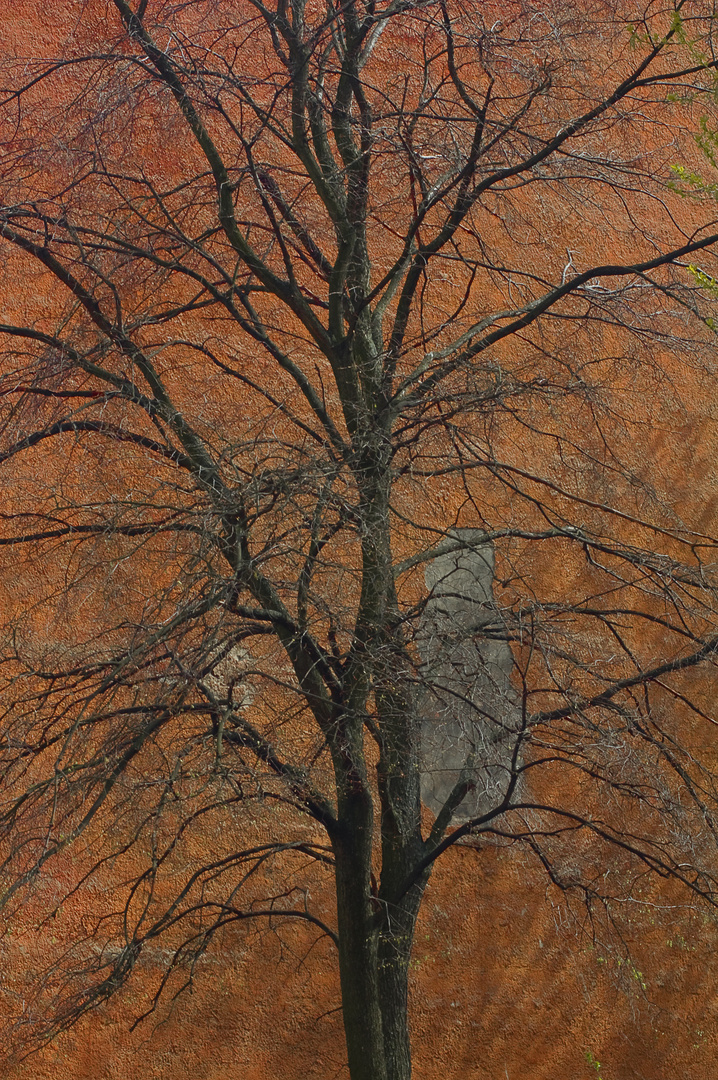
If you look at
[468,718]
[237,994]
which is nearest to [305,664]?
[468,718]

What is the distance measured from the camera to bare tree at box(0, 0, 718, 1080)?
3.62 m

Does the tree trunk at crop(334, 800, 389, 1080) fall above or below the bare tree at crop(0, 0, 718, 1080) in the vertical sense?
below

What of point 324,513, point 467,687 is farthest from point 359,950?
point 324,513

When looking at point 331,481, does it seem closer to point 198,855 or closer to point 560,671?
point 560,671

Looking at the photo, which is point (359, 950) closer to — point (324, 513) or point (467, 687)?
point (467, 687)

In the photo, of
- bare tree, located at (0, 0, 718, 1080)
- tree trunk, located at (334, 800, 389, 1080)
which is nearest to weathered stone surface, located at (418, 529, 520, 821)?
bare tree, located at (0, 0, 718, 1080)

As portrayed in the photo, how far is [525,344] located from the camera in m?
6.16

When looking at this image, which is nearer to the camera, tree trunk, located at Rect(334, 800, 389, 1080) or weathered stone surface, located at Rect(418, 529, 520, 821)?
weathered stone surface, located at Rect(418, 529, 520, 821)

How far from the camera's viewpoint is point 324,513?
143 inches

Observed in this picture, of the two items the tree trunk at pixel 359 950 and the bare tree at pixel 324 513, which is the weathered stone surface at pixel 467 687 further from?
Result: the tree trunk at pixel 359 950

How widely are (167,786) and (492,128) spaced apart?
2370mm

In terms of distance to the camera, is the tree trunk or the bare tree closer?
the bare tree

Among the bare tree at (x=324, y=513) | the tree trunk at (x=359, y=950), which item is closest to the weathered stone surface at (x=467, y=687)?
the bare tree at (x=324, y=513)

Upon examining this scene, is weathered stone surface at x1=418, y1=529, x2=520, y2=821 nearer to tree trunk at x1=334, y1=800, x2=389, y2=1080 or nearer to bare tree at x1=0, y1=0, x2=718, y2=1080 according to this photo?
bare tree at x1=0, y1=0, x2=718, y2=1080
